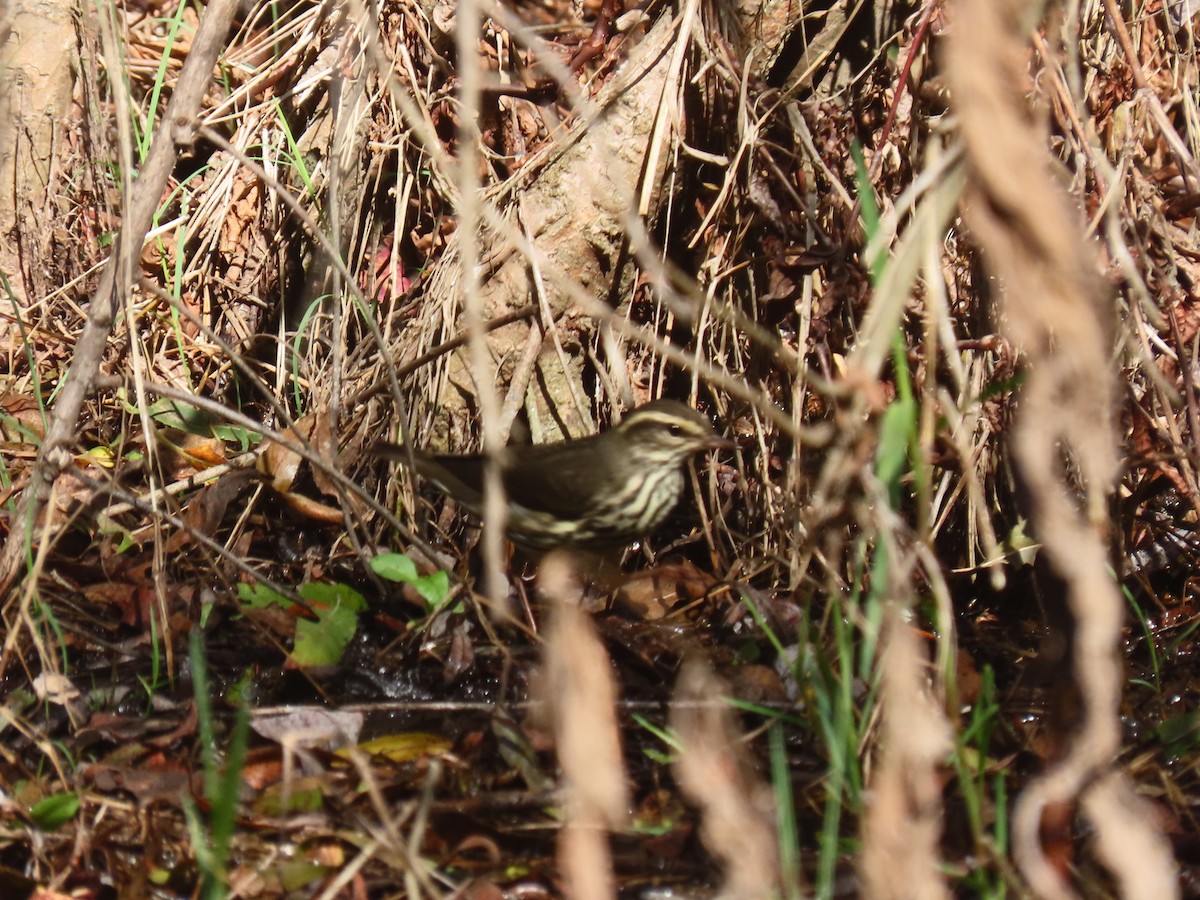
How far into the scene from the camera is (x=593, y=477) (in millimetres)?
3934

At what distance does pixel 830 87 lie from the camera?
13.9ft

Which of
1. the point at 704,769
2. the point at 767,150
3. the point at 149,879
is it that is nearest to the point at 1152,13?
the point at 767,150

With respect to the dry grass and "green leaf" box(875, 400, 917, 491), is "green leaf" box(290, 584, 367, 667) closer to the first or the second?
the dry grass

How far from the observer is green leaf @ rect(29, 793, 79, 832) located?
8.71 feet

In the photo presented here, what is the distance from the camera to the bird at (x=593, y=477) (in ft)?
12.6

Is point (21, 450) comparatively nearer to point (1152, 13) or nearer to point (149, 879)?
point (149, 879)

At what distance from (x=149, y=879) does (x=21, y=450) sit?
2083 mm

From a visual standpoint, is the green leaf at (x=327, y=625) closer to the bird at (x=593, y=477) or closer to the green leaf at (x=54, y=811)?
the bird at (x=593, y=477)

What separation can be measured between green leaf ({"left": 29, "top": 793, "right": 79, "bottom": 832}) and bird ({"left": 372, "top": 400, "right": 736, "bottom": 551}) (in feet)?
4.48

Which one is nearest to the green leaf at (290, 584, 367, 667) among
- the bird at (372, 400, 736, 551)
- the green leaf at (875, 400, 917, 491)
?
the bird at (372, 400, 736, 551)

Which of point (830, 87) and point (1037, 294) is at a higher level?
point (830, 87)

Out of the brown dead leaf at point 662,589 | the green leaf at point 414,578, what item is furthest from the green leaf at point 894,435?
the brown dead leaf at point 662,589

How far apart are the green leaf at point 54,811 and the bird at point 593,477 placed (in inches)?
53.8

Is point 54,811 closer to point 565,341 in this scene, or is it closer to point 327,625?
point 327,625
